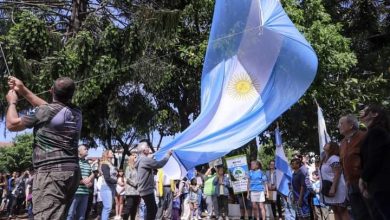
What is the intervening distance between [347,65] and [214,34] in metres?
10.4

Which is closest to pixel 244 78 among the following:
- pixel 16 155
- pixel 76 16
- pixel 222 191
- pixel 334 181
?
pixel 334 181

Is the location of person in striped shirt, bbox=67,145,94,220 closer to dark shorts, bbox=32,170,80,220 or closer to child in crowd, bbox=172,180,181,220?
dark shorts, bbox=32,170,80,220

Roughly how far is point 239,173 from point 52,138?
10.2 meters

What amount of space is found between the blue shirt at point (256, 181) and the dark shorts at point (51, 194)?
904 centimetres

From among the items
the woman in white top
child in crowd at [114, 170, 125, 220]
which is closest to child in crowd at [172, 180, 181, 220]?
child in crowd at [114, 170, 125, 220]

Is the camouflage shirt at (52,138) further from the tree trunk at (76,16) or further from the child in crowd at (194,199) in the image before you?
the tree trunk at (76,16)

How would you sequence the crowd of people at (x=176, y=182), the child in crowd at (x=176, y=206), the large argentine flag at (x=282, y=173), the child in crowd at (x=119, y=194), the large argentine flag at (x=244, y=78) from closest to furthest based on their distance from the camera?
the crowd of people at (x=176, y=182)
the large argentine flag at (x=244, y=78)
the large argentine flag at (x=282, y=173)
the child in crowd at (x=119, y=194)
the child in crowd at (x=176, y=206)

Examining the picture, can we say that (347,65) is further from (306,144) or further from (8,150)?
(8,150)

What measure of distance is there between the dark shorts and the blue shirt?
9040 millimetres

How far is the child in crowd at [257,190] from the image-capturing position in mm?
12695

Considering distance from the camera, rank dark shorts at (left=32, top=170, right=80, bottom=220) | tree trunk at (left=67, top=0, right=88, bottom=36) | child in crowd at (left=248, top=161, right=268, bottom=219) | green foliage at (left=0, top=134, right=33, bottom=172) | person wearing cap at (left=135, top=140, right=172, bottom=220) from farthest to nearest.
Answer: green foliage at (left=0, top=134, right=33, bottom=172) → tree trunk at (left=67, top=0, right=88, bottom=36) → child in crowd at (left=248, top=161, right=268, bottom=219) → person wearing cap at (left=135, top=140, right=172, bottom=220) → dark shorts at (left=32, top=170, right=80, bottom=220)

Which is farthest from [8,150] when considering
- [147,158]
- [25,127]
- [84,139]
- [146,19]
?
[25,127]

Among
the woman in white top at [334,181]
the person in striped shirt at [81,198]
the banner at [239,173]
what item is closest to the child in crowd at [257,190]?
the banner at [239,173]

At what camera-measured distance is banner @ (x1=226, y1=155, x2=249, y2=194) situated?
13734 mm
